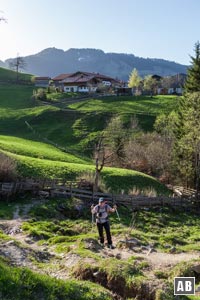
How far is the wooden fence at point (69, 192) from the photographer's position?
30.3 meters

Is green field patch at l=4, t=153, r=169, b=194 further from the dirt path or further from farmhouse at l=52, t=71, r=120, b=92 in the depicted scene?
farmhouse at l=52, t=71, r=120, b=92

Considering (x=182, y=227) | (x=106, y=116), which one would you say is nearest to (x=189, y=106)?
(x=182, y=227)

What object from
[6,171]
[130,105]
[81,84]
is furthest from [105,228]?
[81,84]

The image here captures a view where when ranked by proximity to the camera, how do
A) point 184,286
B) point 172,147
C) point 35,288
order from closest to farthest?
point 35,288 → point 184,286 → point 172,147

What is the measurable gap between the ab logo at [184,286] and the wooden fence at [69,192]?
1787cm

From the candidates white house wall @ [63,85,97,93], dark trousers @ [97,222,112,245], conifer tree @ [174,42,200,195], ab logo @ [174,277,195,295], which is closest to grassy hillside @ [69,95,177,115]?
white house wall @ [63,85,97,93]

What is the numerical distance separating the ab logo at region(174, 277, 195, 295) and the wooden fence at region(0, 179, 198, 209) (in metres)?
17.9

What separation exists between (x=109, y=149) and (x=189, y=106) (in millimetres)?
12897

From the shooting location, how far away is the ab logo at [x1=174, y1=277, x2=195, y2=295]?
13622mm

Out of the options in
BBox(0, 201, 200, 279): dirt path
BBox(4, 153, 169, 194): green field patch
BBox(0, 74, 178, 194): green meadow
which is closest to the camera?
BBox(0, 201, 200, 279): dirt path

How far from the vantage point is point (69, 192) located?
32.5 meters

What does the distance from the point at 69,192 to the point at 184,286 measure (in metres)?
19.1

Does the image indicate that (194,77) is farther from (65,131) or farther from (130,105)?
(130,105)

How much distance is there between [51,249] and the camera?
62.2 ft
